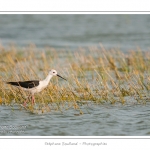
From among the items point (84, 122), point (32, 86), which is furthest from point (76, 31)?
point (84, 122)

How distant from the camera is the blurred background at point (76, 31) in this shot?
1055 inches

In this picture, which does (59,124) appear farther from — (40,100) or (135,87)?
(135,87)

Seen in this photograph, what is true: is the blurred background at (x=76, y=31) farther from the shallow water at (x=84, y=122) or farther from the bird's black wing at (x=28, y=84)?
the bird's black wing at (x=28, y=84)

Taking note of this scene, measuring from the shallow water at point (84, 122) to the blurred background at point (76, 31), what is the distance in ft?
39.5

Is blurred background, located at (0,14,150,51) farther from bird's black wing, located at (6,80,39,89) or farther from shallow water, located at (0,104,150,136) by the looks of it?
bird's black wing, located at (6,80,39,89)

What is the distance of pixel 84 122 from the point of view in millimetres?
11664

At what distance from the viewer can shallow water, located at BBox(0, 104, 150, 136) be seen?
11.0 meters

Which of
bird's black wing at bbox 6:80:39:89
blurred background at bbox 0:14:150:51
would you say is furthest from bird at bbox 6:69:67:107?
blurred background at bbox 0:14:150:51

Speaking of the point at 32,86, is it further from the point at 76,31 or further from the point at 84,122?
the point at 76,31

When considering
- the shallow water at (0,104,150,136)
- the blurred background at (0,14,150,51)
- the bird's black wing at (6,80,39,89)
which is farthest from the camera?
the blurred background at (0,14,150,51)

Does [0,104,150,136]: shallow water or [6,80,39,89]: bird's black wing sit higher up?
[6,80,39,89]: bird's black wing

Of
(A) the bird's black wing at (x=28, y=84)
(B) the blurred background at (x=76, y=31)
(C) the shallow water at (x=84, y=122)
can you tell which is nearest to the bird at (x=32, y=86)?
(A) the bird's black wing at (x=28, y=84)

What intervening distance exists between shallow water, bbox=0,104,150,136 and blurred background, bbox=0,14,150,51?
12028mm

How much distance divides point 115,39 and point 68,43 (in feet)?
10.8
